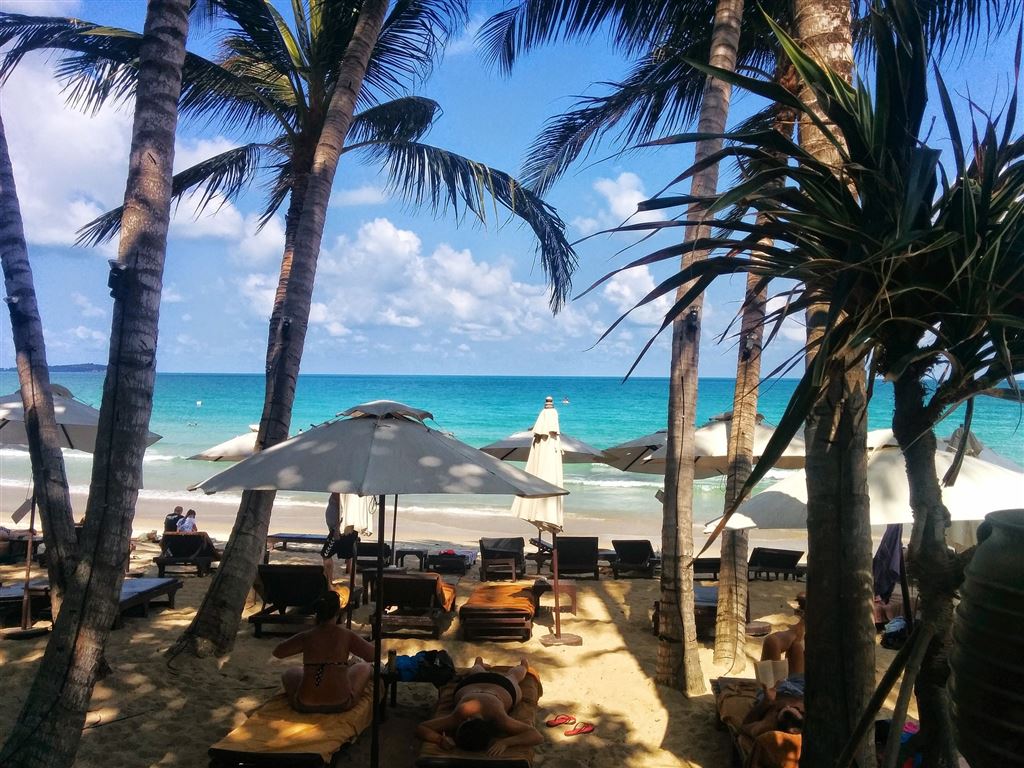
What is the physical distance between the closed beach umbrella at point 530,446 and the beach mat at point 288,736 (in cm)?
545

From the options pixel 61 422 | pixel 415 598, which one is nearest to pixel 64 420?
pixel 61 422

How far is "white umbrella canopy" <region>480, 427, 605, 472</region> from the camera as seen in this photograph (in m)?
10.1

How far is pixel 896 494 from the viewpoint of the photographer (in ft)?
16.1

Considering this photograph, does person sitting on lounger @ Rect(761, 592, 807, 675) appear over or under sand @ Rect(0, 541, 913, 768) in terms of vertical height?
over

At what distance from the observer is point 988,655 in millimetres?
1294

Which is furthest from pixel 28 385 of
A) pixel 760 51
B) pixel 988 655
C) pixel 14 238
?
pixel 760 51

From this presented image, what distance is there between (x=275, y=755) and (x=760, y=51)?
1035 cm

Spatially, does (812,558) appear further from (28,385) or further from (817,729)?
(28,385)

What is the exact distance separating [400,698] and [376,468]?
2.69 m

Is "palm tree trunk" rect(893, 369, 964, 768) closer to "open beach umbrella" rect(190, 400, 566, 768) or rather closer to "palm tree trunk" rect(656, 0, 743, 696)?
"open beach umbrella" rect(190, 400, 566, 768)

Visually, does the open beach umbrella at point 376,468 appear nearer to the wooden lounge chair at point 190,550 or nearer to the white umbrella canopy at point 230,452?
the white umbrella canopy at point 230,452

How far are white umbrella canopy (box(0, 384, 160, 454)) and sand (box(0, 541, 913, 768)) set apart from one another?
7.40 ft

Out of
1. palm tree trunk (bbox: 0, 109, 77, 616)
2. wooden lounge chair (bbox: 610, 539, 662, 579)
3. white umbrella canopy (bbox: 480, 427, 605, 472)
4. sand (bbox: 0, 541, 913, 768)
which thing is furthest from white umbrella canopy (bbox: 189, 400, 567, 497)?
wooden lounge chair (bbox: 610, 539, 662, 579)

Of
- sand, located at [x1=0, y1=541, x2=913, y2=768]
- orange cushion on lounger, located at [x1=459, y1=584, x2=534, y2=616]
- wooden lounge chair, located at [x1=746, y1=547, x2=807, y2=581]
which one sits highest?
wooden lounge chair, located at [x1=746, y1=547, x2=807, y2=581]
